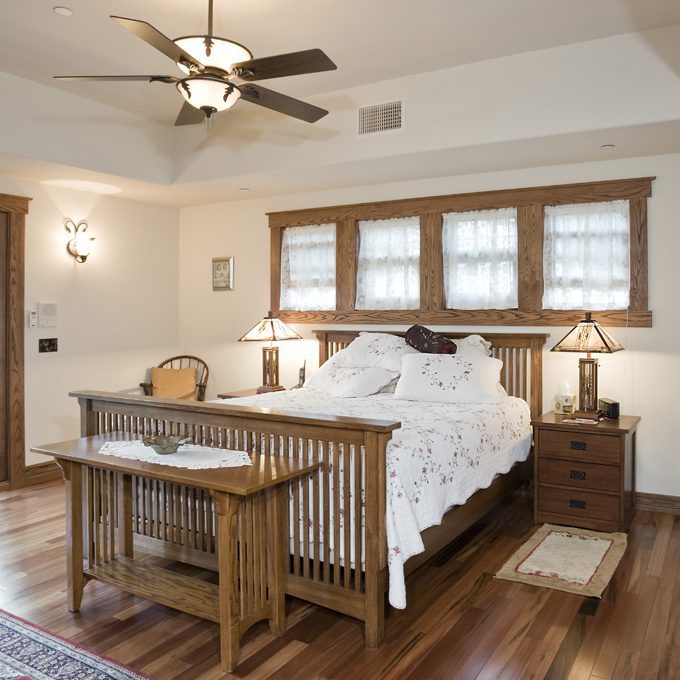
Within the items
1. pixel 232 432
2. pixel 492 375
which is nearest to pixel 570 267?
pixel 492 375

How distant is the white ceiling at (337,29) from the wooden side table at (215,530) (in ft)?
7.27

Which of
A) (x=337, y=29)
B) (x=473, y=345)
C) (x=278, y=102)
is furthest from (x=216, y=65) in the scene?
(x=473, y=345)

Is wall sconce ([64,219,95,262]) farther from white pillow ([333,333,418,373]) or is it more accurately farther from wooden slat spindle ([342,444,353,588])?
wooden slat spindle ([342,444,353,588])

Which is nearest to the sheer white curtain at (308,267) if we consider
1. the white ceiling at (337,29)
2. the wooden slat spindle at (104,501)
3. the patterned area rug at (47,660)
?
the white ceiling at (337,29)

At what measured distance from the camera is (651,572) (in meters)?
3.23

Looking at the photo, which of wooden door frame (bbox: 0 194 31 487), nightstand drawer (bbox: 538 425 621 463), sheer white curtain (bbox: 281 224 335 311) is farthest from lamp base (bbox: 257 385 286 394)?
nightstand drawer (bbox: 538 425 621 463)

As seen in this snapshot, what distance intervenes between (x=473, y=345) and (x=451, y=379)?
52cm

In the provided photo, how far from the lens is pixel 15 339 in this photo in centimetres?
489

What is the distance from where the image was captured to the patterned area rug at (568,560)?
3.10 metres

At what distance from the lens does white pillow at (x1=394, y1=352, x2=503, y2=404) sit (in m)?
4.11

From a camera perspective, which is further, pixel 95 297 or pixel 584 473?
pixel 95 297

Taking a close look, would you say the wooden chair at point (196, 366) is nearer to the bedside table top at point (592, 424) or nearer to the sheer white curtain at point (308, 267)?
the sheer white curtain at point (308, 267)

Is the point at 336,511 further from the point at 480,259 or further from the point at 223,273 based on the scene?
the point at 223,273

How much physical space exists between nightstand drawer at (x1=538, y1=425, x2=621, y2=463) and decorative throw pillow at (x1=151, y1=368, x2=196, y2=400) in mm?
3229
